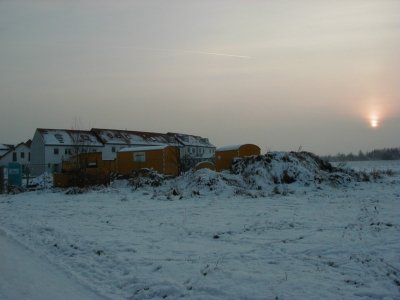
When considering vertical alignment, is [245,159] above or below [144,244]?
above

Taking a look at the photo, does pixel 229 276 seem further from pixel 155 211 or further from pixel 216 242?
pixel 155 211

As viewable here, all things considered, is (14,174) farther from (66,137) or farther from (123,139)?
(123,139)

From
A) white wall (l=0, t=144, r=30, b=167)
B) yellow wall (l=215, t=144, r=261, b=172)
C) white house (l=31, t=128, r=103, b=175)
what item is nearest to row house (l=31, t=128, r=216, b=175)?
white house (l=31, t=128, r=103, b=175)

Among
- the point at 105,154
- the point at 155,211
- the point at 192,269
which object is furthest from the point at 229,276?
Answer: the point at 105,154

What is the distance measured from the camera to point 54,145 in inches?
2496

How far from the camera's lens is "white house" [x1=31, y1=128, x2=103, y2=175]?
205 ft

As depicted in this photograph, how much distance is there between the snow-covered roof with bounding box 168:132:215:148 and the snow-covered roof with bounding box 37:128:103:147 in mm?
18156

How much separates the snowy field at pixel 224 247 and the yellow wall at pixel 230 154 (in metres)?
17.7

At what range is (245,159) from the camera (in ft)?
88.2

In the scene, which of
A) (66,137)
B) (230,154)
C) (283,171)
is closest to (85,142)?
(66,137)

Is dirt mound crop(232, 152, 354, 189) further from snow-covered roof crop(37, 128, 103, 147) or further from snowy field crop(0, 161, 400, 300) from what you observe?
snow-covered roof crop(37, 128, 103, 147)

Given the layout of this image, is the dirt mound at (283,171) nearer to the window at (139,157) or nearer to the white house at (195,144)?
the window at (139,157)

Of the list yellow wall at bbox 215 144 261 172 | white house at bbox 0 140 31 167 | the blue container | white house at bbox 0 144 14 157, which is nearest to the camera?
the blue container

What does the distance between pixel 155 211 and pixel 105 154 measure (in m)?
54.4
